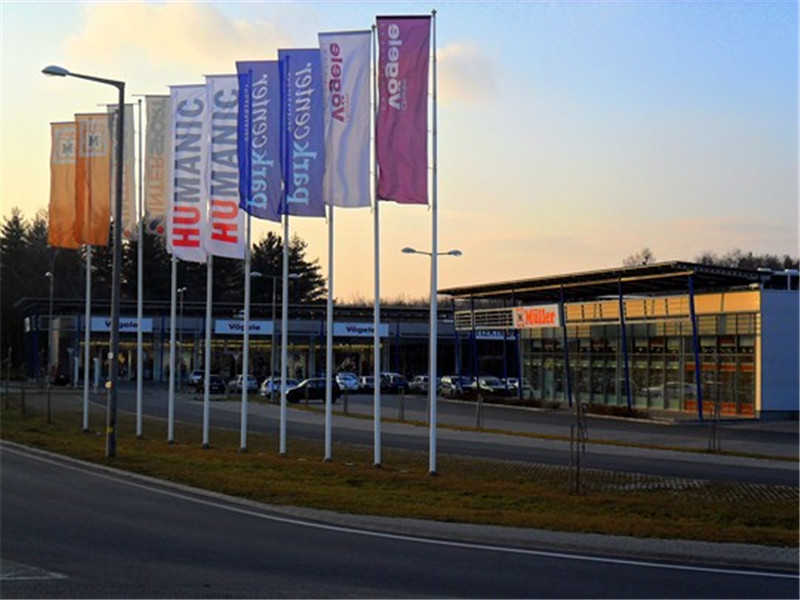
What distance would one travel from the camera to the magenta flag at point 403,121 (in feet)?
78.6

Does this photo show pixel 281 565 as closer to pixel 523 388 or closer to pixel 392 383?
pixel 523 388

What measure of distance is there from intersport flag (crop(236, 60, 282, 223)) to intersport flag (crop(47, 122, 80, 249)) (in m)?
7.76

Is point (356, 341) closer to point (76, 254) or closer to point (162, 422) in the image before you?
point (76, 254)

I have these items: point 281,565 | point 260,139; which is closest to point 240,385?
point 260,139

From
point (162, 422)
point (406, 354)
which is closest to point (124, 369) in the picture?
point (406, 354)

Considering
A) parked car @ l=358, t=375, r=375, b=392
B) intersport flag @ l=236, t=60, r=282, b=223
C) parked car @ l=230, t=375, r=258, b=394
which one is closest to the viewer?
intersport flag @ l=236, t=60, r=282, b=223

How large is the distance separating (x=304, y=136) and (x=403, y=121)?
3.49m

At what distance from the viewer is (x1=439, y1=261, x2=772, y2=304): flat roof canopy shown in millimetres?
47344

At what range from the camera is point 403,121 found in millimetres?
24156

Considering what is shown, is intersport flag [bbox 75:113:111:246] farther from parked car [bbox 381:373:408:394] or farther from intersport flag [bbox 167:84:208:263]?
parked car [bbox 381:373:408:394]

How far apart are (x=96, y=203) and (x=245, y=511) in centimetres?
1782

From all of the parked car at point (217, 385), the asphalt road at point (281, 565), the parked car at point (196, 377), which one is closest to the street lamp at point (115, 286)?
the asphalt road at point (281, 565)

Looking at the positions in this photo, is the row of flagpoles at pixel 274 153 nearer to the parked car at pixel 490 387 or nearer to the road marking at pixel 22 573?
the road marking at pixel 22 573

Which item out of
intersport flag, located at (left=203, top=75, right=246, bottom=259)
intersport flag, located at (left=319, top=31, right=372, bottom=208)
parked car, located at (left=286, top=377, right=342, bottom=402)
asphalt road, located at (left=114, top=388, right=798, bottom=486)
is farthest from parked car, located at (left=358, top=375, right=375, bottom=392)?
intersport flag, located at (left=319, top=31, right=372, bottom=208)
